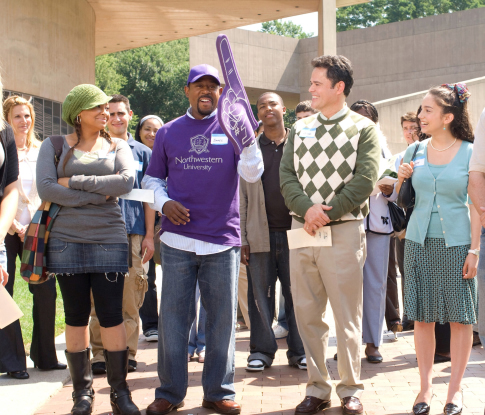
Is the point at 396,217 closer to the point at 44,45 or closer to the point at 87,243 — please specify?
the point at 87,243

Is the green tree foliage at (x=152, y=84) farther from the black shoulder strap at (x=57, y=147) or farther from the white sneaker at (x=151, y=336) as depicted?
the black shoulder strap at (x=57, y=147)

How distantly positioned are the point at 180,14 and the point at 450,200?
19.4 meters

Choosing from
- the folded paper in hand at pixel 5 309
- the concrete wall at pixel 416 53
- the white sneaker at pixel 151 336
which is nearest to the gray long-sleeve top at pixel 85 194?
the folded paper in hand at pixel 5 309

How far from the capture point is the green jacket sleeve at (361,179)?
4.19 metres

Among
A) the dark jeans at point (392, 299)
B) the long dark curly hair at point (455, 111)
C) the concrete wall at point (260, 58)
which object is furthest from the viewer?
the concrete wall at point (260, 58)

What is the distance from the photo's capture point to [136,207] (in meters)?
5.53

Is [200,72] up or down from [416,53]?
down

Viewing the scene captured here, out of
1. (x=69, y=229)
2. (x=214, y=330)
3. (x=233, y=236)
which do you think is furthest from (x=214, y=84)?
(x=214, y=330)

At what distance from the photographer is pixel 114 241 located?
4281mm

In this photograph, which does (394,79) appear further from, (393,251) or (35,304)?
(35,304)

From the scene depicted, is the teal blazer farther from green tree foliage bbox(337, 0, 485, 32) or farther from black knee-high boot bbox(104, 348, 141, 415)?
green tree foliage bbox(337, 0, 485, 32)

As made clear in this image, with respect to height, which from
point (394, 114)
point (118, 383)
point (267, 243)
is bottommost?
point (118, 383)

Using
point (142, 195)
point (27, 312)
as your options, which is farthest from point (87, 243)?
point (27, 312)

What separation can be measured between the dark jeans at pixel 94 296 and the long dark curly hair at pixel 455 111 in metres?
2.61
